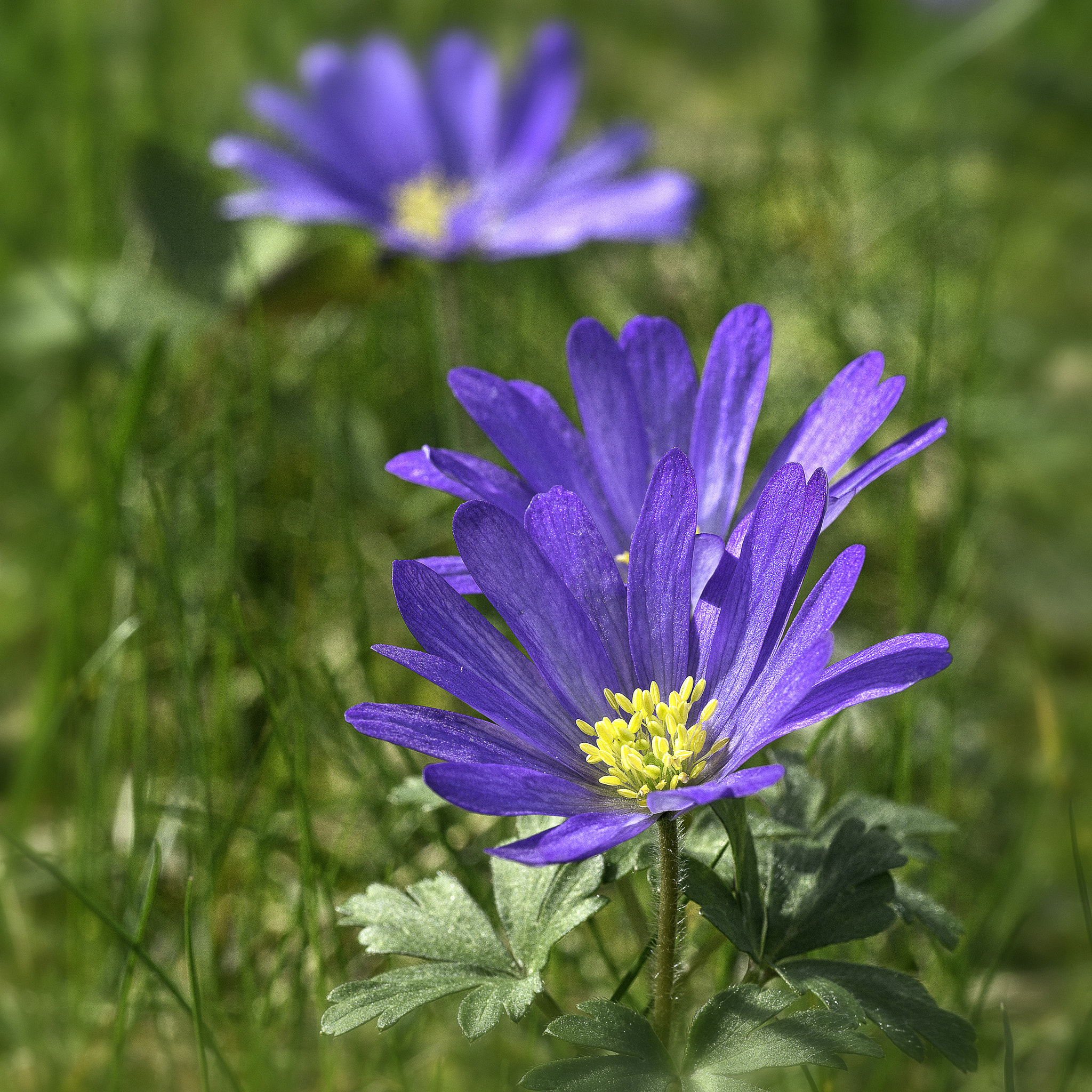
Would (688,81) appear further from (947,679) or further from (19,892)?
(19,892)

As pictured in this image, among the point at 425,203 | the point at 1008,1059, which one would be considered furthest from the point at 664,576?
the point at 425,203

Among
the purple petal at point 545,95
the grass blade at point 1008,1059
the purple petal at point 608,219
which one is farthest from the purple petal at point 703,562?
the purple petal at point 545,95

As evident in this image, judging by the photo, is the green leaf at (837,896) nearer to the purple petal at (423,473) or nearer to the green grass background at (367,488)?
the green grass background at (367,488)

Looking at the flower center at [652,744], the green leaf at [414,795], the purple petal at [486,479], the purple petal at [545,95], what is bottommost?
the green leaf at [414,795]

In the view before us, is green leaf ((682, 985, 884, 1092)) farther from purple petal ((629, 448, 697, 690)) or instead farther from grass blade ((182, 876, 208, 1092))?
grass blade ((182, 876, 208, 1092))

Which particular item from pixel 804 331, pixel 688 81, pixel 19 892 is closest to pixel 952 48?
pixel 804 331

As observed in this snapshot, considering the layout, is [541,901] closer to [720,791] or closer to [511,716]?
[511,716]
